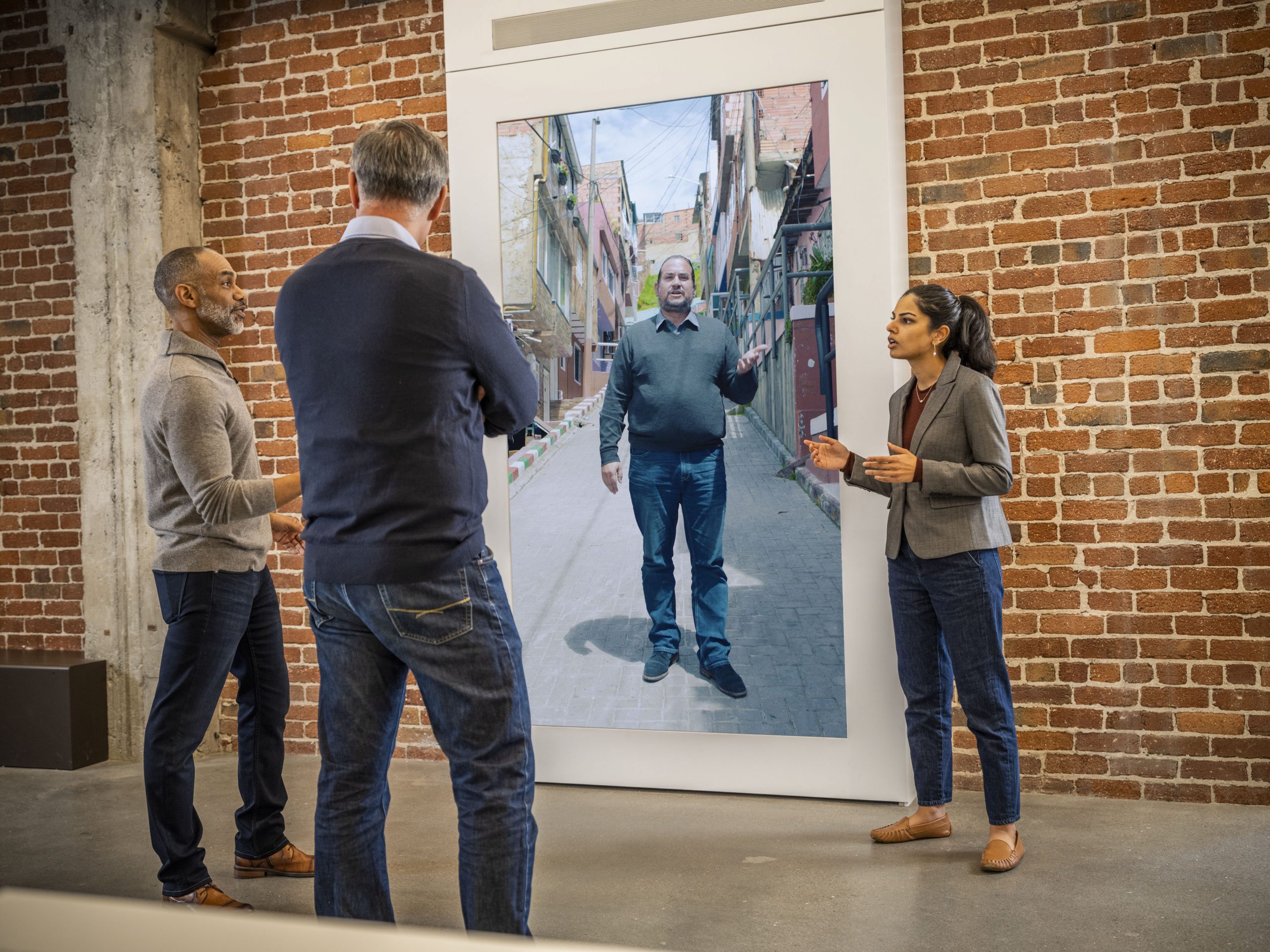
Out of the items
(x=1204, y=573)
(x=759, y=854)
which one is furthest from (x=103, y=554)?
(x=1204, y=573)

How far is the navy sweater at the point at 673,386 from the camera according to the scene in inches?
132

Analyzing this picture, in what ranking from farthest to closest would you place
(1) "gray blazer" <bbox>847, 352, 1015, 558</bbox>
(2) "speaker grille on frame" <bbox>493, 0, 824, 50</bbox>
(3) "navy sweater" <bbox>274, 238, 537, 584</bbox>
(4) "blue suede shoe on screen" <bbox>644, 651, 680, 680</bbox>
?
1. (4) "blue suede shoe on screen" <bbox>644, 651, 680, 680</bbox>
2. (2) "speaker grille on frame" <bbox>493, 0, 824, 50</bbox>
3. (1) "gray blazer" <bbox>847, 352, 1015, 558</bbox>
4. (3) "navy sweater" <bbox>274, 238, 537, 584</bbox>

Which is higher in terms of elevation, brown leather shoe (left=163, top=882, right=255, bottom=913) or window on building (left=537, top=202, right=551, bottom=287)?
window on building (left=537, top=202, right=551, bottom=287)

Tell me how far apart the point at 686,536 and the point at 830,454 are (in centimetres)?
73

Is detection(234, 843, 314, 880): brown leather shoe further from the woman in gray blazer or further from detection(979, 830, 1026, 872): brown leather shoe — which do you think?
detection(979, 830, 1026, 872): brown leather shoe

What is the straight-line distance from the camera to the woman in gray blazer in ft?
8.80

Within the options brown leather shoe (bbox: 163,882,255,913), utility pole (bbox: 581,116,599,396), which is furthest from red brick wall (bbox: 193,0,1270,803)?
brown leather shoe (bbox: 163,882,255,913)

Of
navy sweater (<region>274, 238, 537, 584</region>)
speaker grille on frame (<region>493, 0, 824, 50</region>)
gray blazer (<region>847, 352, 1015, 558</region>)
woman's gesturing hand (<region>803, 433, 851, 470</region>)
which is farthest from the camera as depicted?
speaker grille on frame (<region>493, 0, 824, 50</region>)

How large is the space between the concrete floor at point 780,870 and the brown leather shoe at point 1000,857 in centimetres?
4

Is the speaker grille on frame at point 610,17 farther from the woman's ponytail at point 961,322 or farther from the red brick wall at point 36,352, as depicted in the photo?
the red brick wall at point 36,352

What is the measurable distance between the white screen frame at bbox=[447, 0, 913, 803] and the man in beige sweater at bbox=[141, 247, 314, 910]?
4.35 feet

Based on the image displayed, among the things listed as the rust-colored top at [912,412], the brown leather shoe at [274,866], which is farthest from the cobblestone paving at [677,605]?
the brown leather shoe at [274,866]

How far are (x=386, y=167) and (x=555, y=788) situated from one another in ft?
8.22

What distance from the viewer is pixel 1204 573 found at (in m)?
3.15
